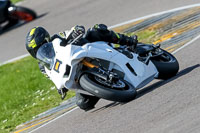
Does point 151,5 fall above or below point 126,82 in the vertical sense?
below

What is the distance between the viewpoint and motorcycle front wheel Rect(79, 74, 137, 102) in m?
7.44

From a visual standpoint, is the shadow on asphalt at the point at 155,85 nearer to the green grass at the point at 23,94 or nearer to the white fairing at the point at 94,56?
the white fairing at the point at 94,56

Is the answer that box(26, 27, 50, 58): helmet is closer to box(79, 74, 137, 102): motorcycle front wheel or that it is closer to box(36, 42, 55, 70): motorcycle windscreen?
box(36, 42, 55, 70): motorcycle windscreen

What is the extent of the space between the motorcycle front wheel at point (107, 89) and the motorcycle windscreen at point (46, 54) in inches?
A: 25.0

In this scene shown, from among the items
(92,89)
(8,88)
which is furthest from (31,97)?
(92,89)

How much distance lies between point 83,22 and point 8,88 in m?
3.89

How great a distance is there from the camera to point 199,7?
12766 mm

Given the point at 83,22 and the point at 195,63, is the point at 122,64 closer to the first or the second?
the point at 195,63

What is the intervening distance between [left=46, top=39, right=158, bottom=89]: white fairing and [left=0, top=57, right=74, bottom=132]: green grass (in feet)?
8.31

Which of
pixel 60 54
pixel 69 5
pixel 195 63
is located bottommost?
pixel 69 5

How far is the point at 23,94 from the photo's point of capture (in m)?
12.2

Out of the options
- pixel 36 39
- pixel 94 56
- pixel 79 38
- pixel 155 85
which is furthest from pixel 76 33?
pixel 155 85

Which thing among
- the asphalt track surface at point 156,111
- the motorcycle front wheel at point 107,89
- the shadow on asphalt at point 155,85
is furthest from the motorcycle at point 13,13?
the motorcycle front wheel at point 107,89

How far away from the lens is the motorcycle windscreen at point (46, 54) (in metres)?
7.99
